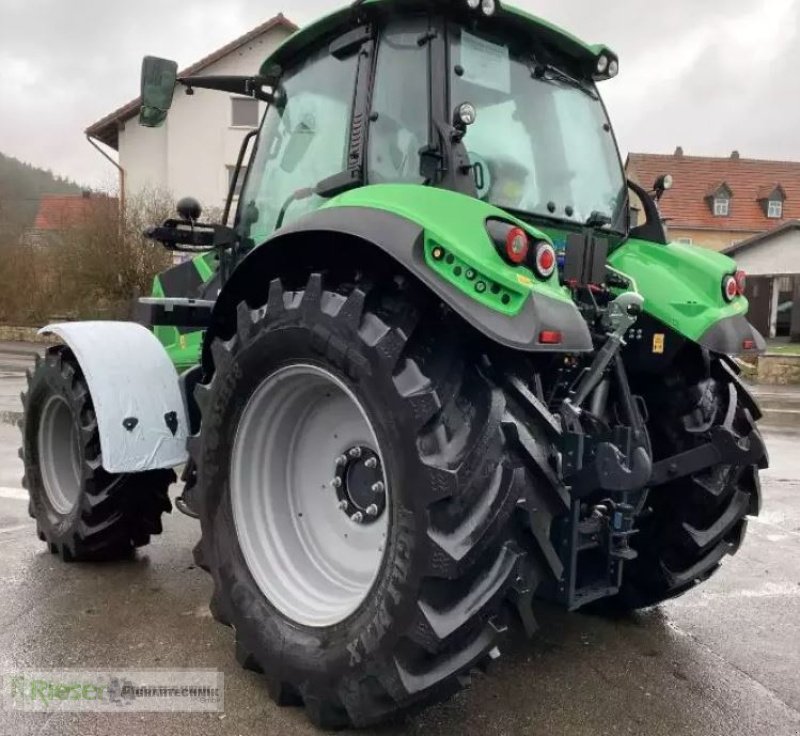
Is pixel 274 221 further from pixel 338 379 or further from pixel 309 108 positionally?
pixel 338 379

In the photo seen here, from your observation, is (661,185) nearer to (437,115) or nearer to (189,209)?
(437,115)

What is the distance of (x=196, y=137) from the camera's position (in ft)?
82.1

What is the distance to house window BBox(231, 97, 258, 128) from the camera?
80.2ft

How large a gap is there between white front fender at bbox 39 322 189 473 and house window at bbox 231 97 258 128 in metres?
22.4

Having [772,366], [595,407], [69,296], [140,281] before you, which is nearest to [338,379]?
[595,407]

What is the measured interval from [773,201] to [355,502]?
40593mm

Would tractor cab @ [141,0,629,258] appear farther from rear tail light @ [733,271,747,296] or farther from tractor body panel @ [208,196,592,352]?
rear tail light @ [733,271,747,296]

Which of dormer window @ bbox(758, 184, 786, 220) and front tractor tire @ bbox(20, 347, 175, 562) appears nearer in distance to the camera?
front tractor tire @ bbox(20, 347, 175, 562)

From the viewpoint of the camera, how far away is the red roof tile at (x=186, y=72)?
76.1 ft

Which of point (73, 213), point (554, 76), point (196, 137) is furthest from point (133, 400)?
point (196, 137)

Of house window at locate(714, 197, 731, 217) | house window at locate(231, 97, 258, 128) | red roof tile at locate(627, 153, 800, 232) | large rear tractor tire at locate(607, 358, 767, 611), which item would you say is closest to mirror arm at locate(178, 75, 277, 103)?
large rear tractor tire at locate(607, 358, 767, 611)

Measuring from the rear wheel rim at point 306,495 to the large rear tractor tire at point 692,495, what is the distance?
1.26m

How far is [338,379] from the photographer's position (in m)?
2.37

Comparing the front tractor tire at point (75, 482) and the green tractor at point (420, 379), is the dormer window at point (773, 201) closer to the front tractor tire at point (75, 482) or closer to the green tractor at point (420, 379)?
the green tractor at point (420, 379)
